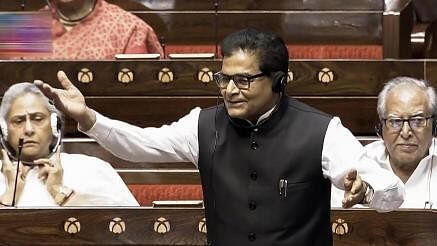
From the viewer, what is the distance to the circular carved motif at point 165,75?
2705 millimetres

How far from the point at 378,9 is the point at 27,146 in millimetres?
1111

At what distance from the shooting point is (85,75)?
2.71m

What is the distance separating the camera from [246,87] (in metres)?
1.64

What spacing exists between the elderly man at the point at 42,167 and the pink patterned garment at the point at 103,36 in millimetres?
507

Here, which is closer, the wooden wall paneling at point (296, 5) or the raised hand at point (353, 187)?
the raised hand at point (353, 187)

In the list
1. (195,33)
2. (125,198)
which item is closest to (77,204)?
(125,198)

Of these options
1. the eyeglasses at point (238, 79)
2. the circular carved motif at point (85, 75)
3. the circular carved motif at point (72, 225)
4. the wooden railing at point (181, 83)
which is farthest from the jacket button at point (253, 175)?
the circular carved motif at point (85, 75)

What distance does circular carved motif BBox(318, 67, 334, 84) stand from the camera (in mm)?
2684

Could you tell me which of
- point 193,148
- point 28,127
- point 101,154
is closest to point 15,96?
point 28,127

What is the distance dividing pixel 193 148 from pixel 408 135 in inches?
25.0

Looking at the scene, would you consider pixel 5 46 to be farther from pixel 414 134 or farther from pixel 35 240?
pixel 414 134

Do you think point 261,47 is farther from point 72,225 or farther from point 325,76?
point 325,76

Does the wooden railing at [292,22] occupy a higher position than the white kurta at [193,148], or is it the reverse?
the wooden railing at [292,22]

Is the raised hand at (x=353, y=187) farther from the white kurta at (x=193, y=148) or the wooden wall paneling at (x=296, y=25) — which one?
the wooden wall paneling at (x=296, y=25)
